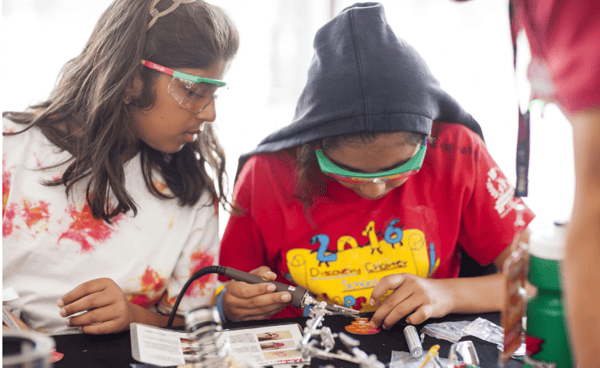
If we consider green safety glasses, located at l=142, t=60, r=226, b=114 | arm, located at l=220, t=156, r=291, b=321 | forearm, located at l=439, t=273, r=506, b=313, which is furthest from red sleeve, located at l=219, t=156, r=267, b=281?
forearm, located at l=439, t=273, r=506, b=313

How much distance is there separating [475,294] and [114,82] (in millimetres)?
1023

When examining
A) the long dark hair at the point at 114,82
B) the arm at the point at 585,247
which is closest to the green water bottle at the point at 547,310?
the arm at the point at 585,247

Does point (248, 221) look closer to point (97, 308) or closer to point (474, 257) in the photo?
point (97, 308)

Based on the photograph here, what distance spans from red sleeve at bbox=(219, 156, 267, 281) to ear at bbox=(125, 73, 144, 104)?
0.37m

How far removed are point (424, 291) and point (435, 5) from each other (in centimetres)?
163

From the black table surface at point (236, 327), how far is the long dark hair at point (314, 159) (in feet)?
1.29

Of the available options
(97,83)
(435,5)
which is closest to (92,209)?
(97,83)

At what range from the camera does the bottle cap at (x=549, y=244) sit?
2.03ft

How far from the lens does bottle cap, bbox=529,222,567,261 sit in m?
0.62

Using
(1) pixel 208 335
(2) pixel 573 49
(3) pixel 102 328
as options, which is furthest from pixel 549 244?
(3) pixel 102 328

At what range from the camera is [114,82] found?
45.5 inches

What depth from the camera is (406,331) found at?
0.93 meters

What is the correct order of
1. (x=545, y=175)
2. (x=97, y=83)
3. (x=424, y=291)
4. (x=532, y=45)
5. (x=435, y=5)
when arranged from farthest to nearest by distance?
(x=435, y=5)
(x=545, y=175)
(x=97, y=83)
(x=424, y=291)
(x=532, y=45)

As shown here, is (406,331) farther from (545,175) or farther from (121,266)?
(545,175)
